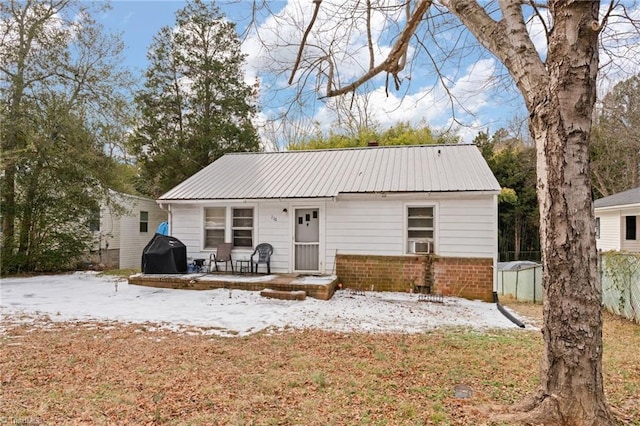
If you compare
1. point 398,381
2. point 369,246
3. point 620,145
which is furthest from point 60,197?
point 620,145

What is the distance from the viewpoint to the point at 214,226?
1162cm

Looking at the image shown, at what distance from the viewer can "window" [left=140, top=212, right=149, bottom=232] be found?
19688 mm

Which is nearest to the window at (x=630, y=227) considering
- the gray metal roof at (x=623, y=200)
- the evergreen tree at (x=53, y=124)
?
the gray metal roof at (x=623, y=200)

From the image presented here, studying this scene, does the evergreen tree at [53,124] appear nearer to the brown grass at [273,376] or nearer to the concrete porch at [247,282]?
the concrete porch at [247,282]

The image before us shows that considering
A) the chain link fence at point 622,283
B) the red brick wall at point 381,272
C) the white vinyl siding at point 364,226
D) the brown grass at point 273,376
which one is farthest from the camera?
the red brick wall at point 381,272

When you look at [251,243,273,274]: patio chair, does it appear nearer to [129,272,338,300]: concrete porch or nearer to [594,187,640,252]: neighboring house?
[129,272,338,300]: concrete porch

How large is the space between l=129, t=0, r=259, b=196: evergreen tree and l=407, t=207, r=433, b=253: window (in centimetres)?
1380

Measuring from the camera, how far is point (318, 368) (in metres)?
4.41

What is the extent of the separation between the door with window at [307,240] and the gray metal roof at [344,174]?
75 cm

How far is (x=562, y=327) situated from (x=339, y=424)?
6.20 feet

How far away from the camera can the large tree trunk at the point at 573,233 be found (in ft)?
9.00

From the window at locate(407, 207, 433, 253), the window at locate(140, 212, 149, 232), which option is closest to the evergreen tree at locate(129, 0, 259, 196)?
the window at locate(140, 212, 149, 232)

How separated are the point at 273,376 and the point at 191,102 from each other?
2048 centimetres

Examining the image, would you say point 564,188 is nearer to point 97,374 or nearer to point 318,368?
point 318,368
